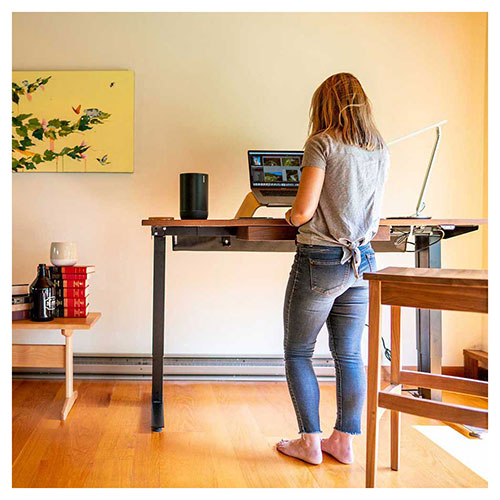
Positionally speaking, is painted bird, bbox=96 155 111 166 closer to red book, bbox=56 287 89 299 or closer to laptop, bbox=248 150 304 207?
red book, bbox=56 287 89 299

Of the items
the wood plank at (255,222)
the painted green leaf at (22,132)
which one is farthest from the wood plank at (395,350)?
the painted green leaf at (22,132)

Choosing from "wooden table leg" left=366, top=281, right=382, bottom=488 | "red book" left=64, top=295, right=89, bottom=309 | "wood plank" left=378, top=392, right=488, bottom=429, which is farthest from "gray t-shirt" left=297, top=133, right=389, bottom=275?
"red book" left=64, top=295, right=89, bottom=309

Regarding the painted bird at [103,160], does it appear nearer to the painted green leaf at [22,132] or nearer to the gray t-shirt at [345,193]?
the painted green leaf at [22,132]

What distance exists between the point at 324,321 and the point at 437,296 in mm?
571

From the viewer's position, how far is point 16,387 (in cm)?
271

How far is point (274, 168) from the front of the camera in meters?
2.36

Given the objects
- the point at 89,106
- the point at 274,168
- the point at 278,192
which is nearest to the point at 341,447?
the point at 278,192

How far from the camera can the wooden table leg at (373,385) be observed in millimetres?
1375

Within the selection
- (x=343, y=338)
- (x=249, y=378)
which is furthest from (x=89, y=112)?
(x=343, y=338)

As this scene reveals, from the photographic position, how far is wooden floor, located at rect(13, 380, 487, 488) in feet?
5.38

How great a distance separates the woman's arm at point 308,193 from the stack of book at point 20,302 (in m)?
1.43

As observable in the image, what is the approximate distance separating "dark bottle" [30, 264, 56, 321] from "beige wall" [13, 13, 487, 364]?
1.51 ft
